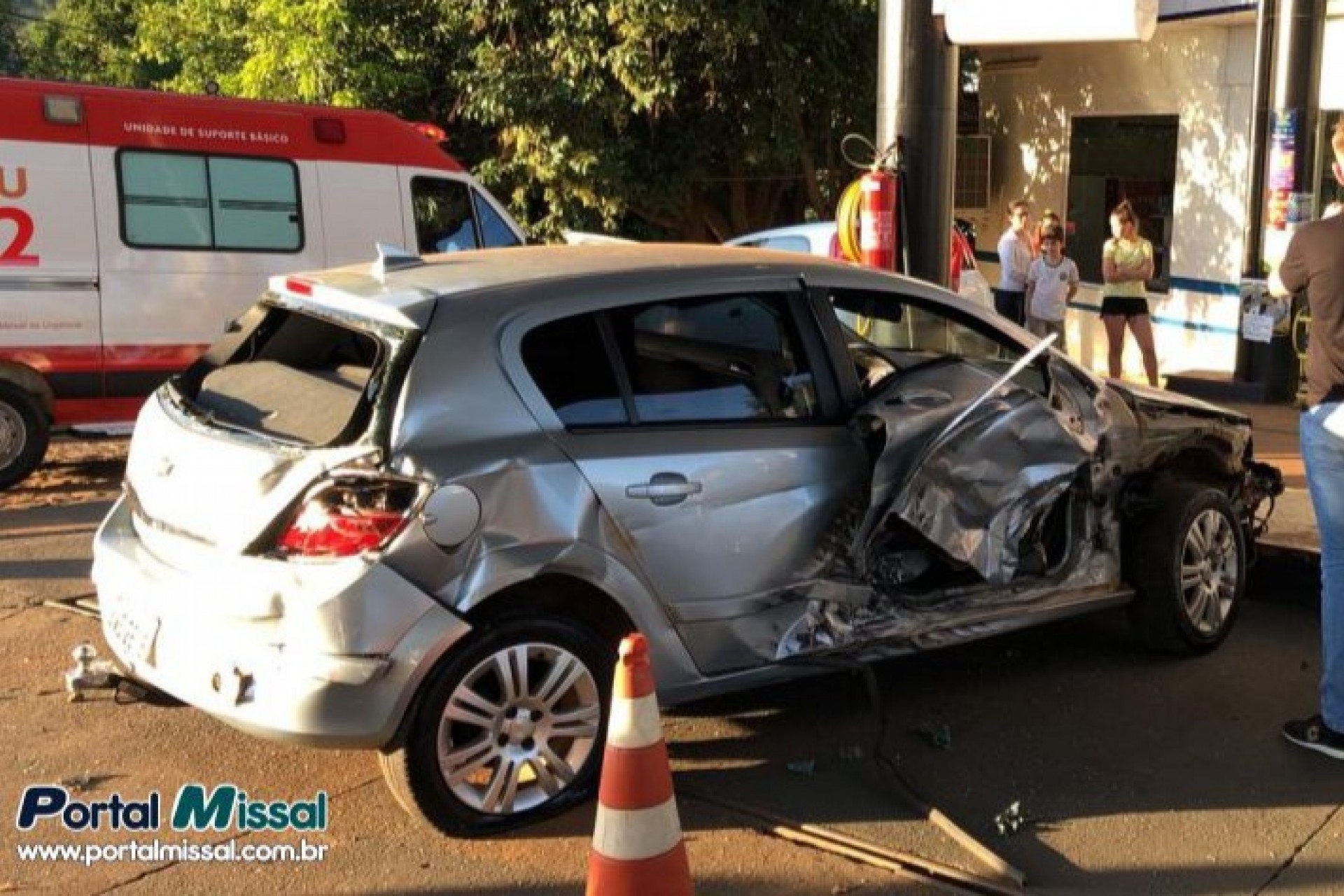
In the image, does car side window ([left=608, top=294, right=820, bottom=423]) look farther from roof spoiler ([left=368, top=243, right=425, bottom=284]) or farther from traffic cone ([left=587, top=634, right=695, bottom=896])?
traffic cone ([left=587, top=634, right=695, bottom=896])

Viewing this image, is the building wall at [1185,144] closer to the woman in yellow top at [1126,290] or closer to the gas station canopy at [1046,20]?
the woman in yellow top at [1126,290]

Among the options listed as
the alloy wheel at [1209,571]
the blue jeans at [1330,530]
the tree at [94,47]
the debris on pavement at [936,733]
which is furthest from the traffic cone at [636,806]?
the tree at [94,47]

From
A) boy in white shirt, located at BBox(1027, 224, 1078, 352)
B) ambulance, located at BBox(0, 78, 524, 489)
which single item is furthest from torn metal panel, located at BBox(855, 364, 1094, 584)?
boy in white shirt, located at BBox(1027, 224, 1078, 352)

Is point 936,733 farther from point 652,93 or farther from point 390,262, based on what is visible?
point 652,93

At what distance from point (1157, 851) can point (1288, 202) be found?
8.50 m

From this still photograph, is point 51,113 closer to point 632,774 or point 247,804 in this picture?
point 247,804

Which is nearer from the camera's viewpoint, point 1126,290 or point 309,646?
point 309,646

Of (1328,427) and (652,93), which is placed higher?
(652,93)

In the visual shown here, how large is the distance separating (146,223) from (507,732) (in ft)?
22.6

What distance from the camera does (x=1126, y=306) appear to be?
12312 mm

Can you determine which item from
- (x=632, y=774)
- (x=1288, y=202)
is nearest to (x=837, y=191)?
(x=1288, y=202)

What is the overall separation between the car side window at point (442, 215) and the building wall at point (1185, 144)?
6.34 metres

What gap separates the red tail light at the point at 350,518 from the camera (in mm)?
4012

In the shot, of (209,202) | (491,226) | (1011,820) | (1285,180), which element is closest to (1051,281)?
(1285,180)
